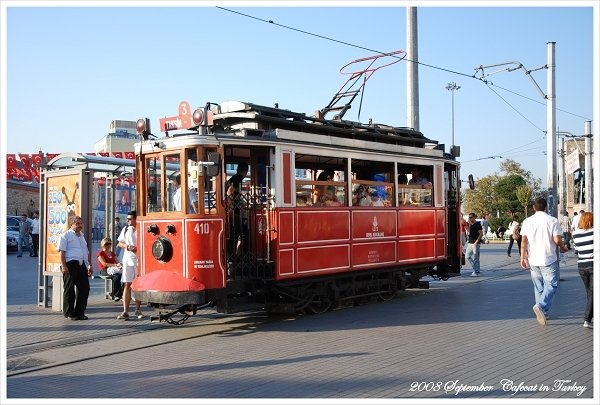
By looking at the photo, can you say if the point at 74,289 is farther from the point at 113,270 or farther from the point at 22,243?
the point at 22,243

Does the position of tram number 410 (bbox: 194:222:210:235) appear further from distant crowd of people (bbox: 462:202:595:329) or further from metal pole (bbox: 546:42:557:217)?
metal pole (bbox: 546:42:557:217)

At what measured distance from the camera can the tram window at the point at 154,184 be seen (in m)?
10.5

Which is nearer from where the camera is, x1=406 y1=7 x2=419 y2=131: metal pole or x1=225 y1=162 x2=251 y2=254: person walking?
x1=225 y1=162 x2=251 y2=254: person walking

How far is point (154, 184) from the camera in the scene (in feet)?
34.6

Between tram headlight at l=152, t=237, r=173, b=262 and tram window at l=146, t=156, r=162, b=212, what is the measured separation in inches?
24.0

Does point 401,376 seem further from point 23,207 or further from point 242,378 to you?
point 23,207

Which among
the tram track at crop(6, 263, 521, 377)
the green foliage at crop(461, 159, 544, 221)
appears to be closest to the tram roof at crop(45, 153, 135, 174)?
the tram track at crop(6, 263, 521, 377)

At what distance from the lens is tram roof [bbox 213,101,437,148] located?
10.9m

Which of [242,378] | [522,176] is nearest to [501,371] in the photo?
[242,378]

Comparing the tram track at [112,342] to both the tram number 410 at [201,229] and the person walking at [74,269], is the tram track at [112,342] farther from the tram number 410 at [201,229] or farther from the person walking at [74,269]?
the tram number 410 at [201,229]

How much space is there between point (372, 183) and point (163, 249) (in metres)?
4.55

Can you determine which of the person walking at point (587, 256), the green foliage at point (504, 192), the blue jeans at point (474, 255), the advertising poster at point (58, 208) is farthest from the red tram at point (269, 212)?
the green foliage at point (504, 192)

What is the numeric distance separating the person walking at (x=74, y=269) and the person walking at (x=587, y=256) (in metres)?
7.97

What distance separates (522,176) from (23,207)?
132 feet
